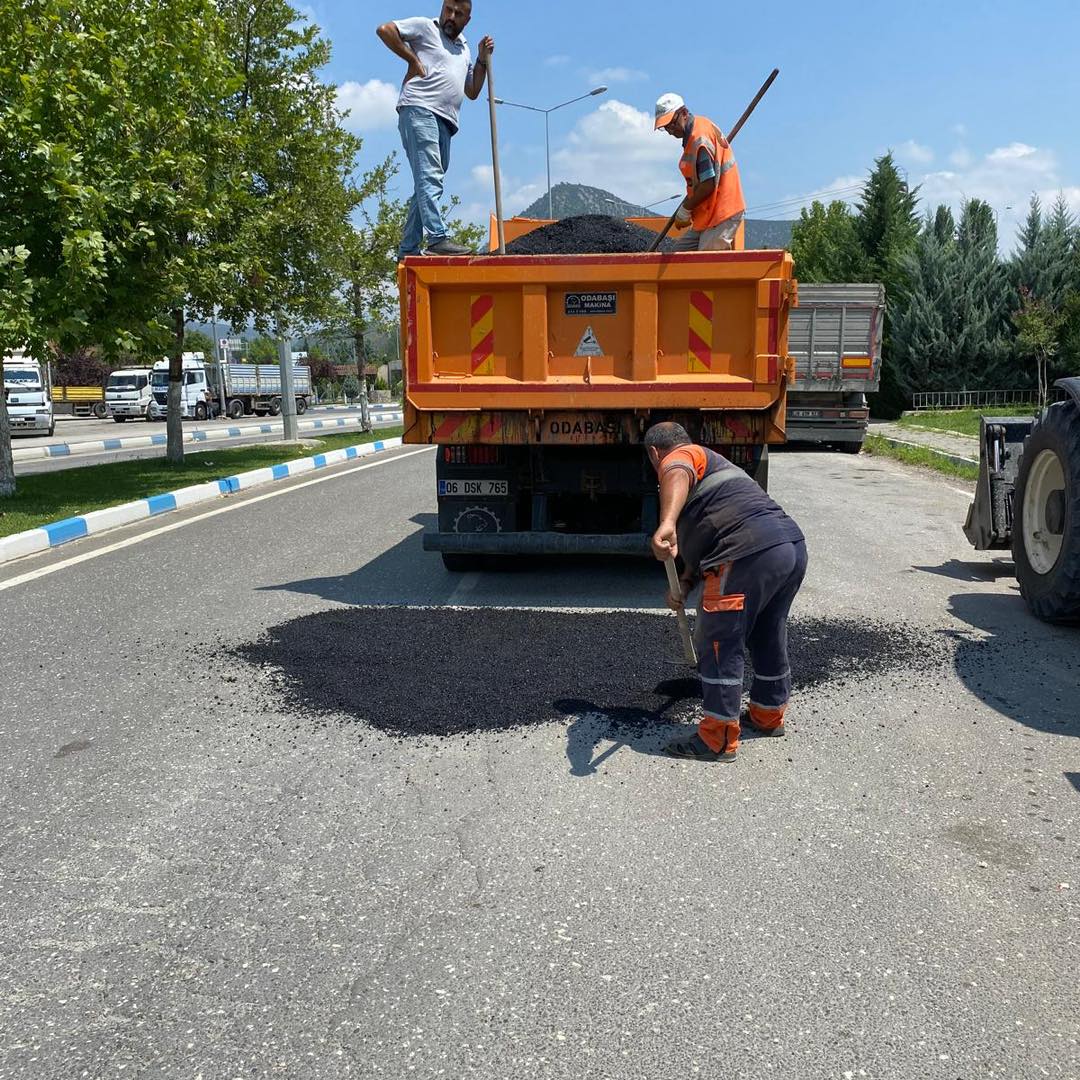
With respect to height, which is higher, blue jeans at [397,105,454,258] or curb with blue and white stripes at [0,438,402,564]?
→ blue jeans at [397,105,454,258]

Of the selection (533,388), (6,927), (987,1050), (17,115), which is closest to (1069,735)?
(987,1050)

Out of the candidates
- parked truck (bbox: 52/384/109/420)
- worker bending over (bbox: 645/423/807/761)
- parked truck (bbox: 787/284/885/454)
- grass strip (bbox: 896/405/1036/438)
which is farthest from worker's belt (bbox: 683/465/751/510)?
parked truck (bbox: 52/384/109/420)

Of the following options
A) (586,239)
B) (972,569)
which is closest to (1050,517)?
(972,569)

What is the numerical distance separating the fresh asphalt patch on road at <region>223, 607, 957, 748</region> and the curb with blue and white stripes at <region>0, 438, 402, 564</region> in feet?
12.8

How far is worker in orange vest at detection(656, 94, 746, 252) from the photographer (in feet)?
21.0

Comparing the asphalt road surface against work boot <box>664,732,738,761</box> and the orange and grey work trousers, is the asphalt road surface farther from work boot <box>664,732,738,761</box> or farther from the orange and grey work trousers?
the orange and grey work trousers

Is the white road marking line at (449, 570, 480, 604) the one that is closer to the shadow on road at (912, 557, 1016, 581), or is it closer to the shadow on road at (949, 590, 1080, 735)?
A: the shadow on road at (949, 590, 1080, 735)

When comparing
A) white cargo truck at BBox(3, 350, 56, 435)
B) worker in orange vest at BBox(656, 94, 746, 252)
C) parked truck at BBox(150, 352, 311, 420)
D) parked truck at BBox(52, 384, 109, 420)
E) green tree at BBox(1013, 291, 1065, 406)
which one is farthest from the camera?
parked truck at BBox(52, 384, 109, 420)

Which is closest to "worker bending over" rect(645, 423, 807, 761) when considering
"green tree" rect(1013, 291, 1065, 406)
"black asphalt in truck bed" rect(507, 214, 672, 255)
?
"black asphalt in truck bed" rect(507, 214, 672, 255)

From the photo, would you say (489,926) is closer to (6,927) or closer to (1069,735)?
(6,927)

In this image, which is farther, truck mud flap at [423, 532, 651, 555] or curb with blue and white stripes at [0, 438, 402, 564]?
curb with blue and white stripes at [0, 438, 402, 564]

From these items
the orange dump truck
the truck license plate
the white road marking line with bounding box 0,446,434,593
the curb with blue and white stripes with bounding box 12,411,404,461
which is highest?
the orange dump truck

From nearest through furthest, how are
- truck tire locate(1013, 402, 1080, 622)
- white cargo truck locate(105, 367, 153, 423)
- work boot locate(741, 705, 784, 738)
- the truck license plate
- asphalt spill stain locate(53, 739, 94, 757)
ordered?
asphalt spill stain locate(53, 739, 94, 757)
work boot locate(741, 705, 784, 738)
truck tire locate(1013, 402, 1080, 622)
the truck license plate
white cargo truck locate(105, 367, 153, 423)

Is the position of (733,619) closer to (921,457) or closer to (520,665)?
(520,665)
